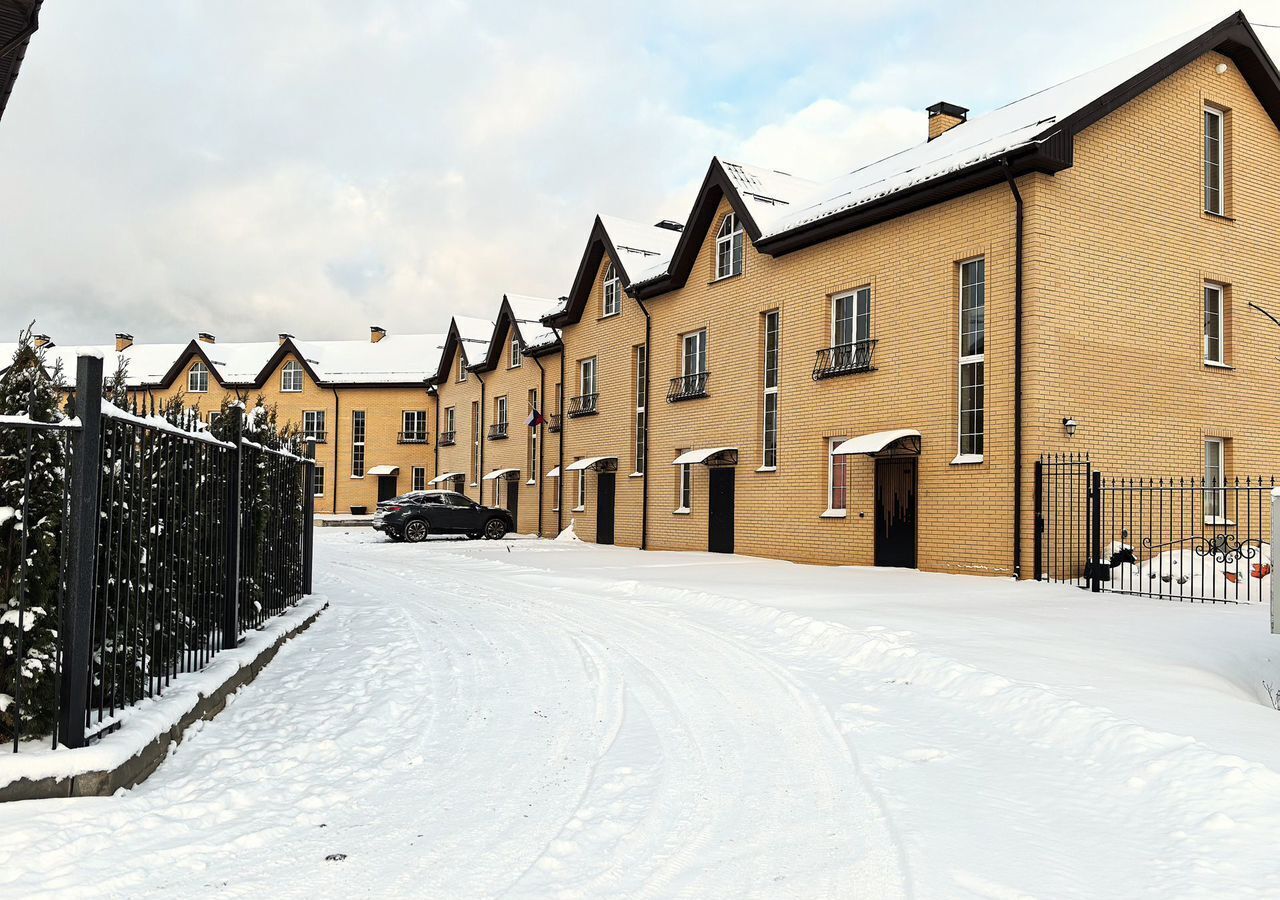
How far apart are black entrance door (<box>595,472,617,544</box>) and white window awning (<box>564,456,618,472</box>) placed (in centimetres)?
20

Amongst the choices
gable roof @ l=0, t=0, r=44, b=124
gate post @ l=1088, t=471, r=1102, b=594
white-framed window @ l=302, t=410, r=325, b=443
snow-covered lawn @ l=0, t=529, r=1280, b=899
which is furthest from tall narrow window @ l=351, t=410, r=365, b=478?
gable roof @ l=0, t=0, r=44, b=124

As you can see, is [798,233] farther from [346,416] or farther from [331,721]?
[346,416]

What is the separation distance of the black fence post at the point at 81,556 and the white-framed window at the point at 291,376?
1777 inches

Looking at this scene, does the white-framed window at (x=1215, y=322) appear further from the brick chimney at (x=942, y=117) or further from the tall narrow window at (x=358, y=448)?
the tall narrow window at (x=358, y=448)

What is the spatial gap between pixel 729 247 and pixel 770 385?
3598 mm

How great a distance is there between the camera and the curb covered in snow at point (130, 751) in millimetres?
4250

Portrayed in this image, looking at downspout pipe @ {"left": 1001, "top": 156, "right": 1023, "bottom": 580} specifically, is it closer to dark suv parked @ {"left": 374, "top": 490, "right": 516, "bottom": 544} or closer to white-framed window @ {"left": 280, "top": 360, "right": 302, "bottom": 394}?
dark suv parked @ {"left": 374, "top": 490, "right": 516, "bottom": 544}

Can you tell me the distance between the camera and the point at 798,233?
61.4 feet

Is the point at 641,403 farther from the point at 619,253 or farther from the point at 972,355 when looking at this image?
the point at 972,355

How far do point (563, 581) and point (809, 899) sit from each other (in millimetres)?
12177

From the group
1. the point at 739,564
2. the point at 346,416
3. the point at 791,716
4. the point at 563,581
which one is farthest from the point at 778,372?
the point at 346,416

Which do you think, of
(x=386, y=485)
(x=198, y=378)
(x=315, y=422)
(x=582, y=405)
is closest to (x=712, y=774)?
(x=582, y=405)

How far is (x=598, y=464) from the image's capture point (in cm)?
2670

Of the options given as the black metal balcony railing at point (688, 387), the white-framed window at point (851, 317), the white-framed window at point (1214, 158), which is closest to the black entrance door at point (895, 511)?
the white-framed window at point (851, 317)
